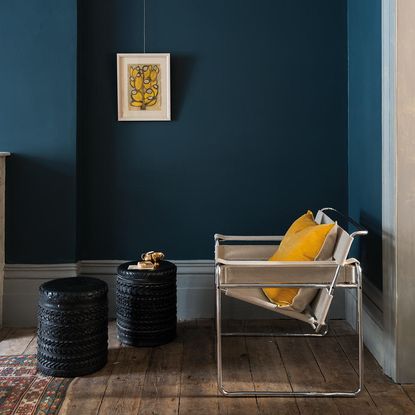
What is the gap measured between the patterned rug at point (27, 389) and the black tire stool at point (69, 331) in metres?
0.07

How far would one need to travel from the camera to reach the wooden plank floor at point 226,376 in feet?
8.22

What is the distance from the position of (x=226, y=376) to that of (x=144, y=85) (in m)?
1.92

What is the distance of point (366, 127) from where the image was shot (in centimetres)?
329

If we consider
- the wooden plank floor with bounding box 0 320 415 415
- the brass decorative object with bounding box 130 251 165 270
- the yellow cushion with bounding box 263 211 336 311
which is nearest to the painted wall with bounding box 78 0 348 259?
the brass decorative object with bounding box 130 251 165 270

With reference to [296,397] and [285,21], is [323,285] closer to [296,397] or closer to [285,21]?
[296,397]

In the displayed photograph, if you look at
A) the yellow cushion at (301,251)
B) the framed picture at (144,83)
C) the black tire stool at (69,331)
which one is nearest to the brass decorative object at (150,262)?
the black tire stool at (69,331)

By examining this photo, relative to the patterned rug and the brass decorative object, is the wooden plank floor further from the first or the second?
the brass decorative object

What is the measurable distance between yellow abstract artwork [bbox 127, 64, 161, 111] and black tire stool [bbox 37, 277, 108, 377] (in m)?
1.39

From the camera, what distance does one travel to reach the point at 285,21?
3.73m

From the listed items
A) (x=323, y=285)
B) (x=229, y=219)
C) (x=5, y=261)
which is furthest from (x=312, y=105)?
(x=5, y=261)

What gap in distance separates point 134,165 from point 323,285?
1.67m

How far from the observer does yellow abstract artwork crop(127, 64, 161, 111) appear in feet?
12.1

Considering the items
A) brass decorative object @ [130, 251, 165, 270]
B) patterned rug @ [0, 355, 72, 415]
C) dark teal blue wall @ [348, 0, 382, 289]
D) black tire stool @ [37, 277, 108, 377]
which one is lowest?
patterned rug @ [0, 355, 72, 415]

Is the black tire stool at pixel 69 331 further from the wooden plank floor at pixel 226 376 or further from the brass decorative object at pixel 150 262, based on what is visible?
the brass decorative object at pixel 150 262
